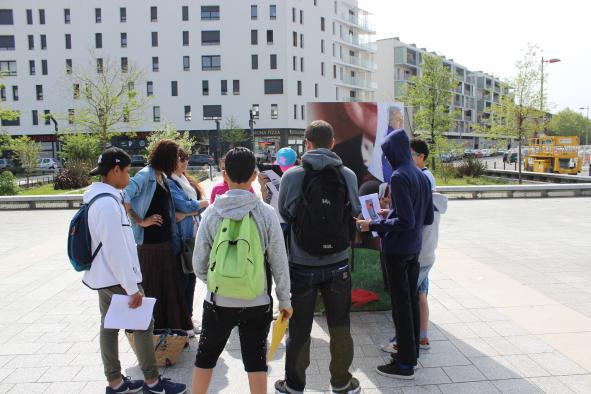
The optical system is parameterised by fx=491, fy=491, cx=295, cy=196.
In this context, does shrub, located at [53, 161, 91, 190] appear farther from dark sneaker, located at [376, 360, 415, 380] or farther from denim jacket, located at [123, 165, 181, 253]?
dark sneaker, located at [376, 360, 415, 380]

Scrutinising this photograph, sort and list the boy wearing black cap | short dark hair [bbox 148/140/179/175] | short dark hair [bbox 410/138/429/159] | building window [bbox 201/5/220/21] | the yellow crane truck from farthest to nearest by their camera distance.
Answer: building window [bbox 201/5/220/21]
the yellow crane truck
short dark hair [bbox 410/138/429/159]
short dark hair [bbox 148/140/179/175]
the boy wearing black cap

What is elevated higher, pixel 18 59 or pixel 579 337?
pixel 18 59

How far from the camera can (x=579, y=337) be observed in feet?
15.1

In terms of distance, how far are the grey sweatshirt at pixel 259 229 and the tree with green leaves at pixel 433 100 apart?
2454 cm

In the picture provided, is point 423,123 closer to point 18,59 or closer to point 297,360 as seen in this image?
point 297,360

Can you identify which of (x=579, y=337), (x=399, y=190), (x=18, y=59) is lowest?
(x=579, y=337)

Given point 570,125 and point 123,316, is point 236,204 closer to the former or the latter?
point 123,316

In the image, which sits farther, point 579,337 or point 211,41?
point 211,41

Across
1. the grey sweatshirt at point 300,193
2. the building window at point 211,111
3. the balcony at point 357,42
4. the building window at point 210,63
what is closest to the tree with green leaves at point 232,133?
the building window at point 211,111

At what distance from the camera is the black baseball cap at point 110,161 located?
11.2 ft

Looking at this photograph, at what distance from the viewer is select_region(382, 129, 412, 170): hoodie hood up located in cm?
369

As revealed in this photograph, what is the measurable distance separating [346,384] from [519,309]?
2.82 metres

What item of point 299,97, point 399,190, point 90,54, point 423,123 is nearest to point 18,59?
point 90,54

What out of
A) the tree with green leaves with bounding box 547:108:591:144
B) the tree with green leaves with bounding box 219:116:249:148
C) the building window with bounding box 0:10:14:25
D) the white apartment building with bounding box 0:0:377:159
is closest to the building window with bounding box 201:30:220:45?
the white apartment building with bounding box 0:0:377:159
